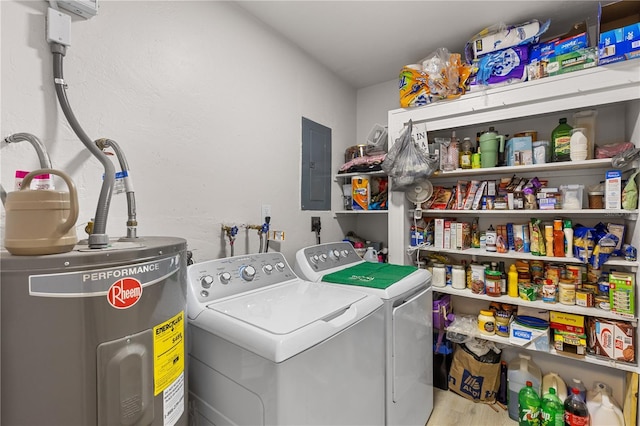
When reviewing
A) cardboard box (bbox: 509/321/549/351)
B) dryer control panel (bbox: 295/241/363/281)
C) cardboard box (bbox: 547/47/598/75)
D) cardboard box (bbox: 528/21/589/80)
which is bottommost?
cardboard box (bbox: 509/321/549/351)

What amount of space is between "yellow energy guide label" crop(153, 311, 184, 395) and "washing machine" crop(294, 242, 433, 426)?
0.83 m

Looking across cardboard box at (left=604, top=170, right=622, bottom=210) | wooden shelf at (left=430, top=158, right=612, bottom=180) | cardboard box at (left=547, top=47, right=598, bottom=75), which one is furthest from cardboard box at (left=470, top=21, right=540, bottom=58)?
cardboard box at (left=604, top=170, right=622, bottom=210)

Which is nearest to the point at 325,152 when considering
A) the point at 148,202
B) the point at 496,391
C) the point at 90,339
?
the point at 148,202

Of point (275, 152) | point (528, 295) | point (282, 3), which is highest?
point (282, 3)

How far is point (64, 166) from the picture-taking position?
3.54 ft

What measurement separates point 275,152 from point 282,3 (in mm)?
887

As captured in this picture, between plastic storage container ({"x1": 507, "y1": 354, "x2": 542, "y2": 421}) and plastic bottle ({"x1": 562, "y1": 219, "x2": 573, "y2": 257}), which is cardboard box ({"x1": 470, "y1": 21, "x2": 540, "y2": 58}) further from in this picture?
plastic storage container ({"x1": 507, "y1": 354, "x2": 542, "y2": 421})

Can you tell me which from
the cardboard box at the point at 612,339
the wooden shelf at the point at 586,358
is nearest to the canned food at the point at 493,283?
the wooden shelf at the point at 586,358

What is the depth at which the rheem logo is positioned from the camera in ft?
2.34

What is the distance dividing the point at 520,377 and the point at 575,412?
30 cm

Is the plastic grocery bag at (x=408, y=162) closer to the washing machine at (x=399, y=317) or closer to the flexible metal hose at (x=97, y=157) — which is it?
the washing machine at (x=399, y=317)

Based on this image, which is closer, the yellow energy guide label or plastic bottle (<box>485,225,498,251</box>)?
the yellow energy guide label

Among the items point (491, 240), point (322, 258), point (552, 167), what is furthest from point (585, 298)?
point (322, 258)

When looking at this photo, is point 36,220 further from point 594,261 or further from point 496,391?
point 496,391
